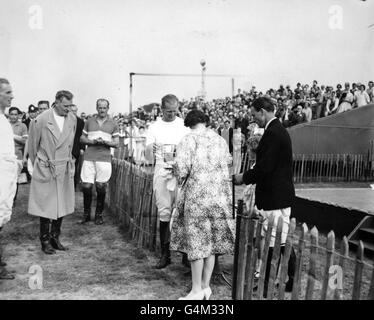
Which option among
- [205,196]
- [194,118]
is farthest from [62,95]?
[205,196]

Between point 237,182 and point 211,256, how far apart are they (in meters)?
0.74

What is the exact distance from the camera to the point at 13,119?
8578mm

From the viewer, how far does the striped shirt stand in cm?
718

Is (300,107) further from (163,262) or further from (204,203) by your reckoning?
(204,203)

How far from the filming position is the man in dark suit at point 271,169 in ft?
13.4

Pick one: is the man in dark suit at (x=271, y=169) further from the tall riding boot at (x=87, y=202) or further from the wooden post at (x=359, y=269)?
the tall riding boot at (x=87, y=202)

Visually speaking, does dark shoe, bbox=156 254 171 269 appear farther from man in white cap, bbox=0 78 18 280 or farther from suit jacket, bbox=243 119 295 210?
man in white cap, bbox=0 78 18 280

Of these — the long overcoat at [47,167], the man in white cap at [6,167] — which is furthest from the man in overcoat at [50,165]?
the man in white cap at [6,167]

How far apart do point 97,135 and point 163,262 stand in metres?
2.81

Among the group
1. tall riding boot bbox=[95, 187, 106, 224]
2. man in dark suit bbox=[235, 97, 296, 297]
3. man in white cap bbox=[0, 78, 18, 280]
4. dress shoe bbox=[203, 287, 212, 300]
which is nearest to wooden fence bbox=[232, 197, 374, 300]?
dress shoe bbox=[203, 287, 212, 300]

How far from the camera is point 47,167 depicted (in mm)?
5512
